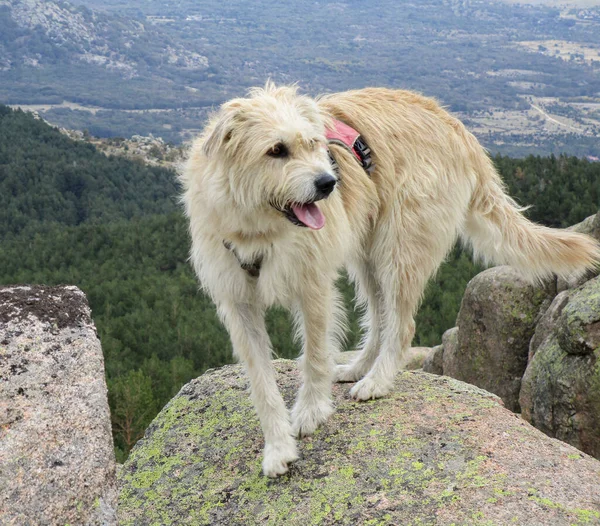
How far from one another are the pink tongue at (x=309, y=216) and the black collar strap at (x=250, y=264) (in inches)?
21.3

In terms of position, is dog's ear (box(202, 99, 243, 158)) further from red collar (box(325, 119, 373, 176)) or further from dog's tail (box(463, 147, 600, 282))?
dog's tail (box(463, 147, 600, 282))

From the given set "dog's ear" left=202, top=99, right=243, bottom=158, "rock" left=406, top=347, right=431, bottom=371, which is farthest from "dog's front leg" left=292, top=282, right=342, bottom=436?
"rock" left=406, top=347, right=431, bottom=371

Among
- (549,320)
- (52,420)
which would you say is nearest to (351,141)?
(52,420)

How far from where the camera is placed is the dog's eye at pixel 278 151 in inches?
147

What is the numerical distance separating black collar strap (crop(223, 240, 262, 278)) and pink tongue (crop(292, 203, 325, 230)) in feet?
1.77

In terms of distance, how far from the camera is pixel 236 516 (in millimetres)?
3891

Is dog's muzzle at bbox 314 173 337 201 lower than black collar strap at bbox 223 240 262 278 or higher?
higher

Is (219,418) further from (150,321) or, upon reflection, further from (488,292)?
(150,321)

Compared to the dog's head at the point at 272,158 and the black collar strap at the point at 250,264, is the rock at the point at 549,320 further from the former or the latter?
the dog's head at the point at 272,158

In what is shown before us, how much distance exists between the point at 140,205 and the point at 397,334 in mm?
64796

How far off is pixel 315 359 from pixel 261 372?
0.41m

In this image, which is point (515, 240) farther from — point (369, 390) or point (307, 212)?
point (307, 212)

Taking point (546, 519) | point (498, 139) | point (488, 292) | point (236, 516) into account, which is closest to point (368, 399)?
point (236, 516)

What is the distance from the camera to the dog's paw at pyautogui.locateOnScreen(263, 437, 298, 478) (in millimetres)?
4156
